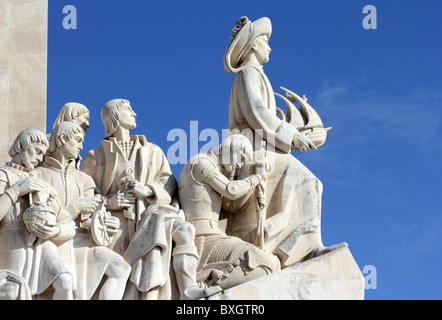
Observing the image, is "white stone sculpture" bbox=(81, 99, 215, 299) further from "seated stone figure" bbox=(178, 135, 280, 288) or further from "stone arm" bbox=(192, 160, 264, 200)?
"stone arm" bbox=(192, 160, 264, 200)

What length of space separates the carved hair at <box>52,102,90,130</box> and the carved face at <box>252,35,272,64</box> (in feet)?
6.67

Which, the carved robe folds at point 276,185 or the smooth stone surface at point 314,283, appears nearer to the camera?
the smooth stone surface at point 314,283

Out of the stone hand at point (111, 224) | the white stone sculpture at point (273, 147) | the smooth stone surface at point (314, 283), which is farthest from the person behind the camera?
the white stone sculpture at point (273, 147)

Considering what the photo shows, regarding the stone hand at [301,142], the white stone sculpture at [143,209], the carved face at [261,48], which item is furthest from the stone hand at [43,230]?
the carved face at [261,48]

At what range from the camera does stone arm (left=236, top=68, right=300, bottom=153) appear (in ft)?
44.0

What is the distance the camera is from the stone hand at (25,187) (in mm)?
11773

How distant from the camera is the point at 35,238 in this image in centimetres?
1163

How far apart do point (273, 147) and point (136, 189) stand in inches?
63.5

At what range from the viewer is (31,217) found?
1162 cm

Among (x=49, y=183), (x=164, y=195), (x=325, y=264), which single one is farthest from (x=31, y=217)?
(x=325, y=264)

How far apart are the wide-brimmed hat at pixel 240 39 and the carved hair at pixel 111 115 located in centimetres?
138

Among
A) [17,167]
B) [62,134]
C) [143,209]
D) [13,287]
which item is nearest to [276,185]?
[143,209]

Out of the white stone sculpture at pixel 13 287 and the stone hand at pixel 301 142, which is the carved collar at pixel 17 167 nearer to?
the white stone sculpture at pixel 13 287
